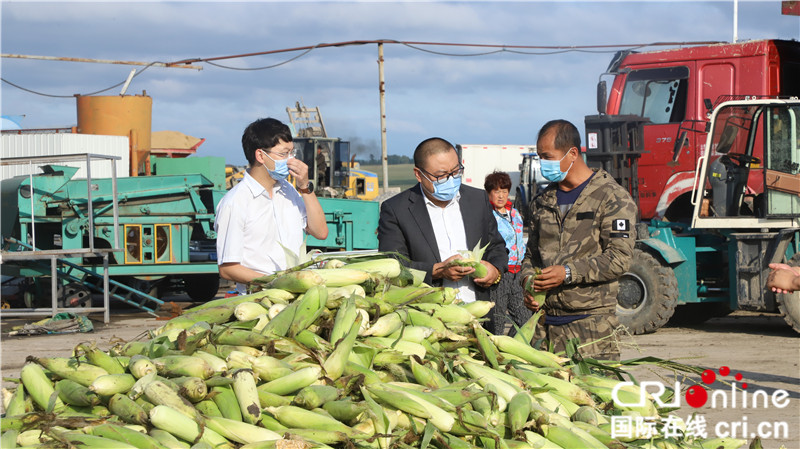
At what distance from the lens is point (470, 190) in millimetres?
4590

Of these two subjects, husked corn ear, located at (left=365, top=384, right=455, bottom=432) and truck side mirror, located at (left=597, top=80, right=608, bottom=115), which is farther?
truck side mirror, located at (left=597, top=80, right=608, bottom=115)

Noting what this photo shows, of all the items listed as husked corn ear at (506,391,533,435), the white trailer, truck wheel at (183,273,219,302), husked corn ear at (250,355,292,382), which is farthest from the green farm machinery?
the white trailer

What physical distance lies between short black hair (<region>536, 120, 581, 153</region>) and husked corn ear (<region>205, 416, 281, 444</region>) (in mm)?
2620

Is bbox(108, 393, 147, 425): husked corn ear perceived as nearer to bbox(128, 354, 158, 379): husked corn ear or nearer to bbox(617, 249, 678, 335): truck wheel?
bbox(128, 354, 158, 379): husked corn ear

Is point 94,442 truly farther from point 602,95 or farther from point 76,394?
point 602,95

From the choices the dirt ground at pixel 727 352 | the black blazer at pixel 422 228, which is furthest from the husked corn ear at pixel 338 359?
the dirt ground at pixel 727 352

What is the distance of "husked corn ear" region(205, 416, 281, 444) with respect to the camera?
7.22 feet

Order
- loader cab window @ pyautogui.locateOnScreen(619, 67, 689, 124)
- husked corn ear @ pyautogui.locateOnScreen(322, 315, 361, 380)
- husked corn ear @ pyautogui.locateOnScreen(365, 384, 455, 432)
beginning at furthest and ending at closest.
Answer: loader cab window @ pyautogui.locateOnScreen(619, 67, 689, 124), husked corn ear @ pyautogui.locateOnScreen(322, 315, 361, 380), husked corn ear @ pyautogui.locateOnScreen(365, 384, 455, 432)

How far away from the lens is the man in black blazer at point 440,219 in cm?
429

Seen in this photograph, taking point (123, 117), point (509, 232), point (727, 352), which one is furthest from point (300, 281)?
point (123, 117)

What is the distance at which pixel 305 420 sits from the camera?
2.26m

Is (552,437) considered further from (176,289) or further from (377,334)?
(176,289)

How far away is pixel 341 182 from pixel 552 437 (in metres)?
19.5

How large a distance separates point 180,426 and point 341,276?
0.97m
